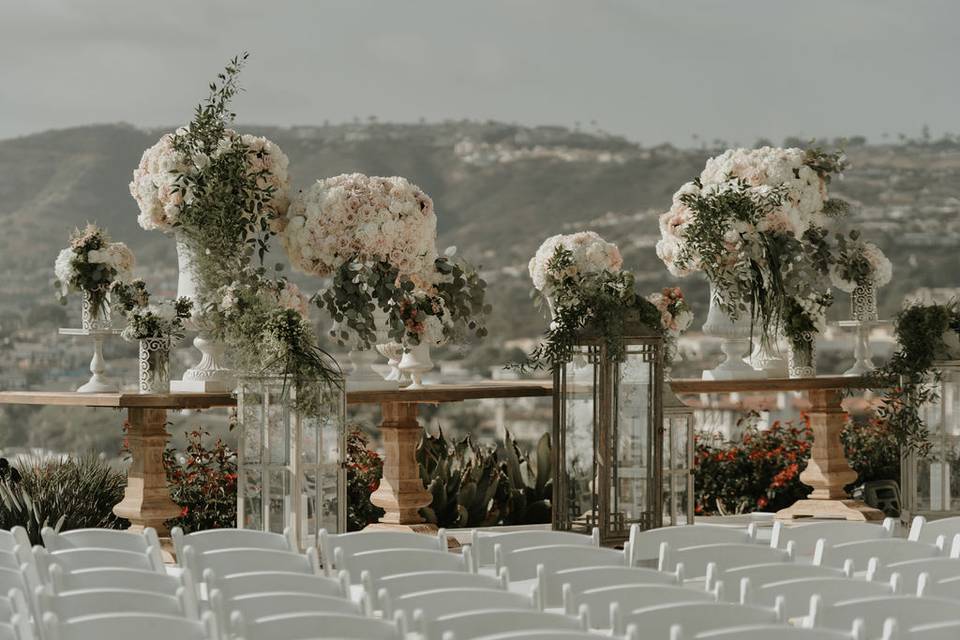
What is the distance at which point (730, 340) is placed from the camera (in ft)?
27.8

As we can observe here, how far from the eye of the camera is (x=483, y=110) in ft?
86.2

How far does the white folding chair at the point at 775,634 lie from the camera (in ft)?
9.43

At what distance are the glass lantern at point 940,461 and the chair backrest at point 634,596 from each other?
15.6ft

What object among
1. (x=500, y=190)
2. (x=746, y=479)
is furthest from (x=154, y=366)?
(x=500, y=190)

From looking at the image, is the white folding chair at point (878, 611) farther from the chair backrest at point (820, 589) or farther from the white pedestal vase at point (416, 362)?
the white pedestal vase at point (416, 362)

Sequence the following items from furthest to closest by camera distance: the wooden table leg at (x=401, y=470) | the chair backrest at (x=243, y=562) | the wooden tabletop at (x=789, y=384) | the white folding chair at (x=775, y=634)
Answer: the wooden tabletop at (x=789, y=384) < the wooden table leg at (x=401, y=470) < the chair backrest at (x=243, y=562) < the white folding chair at (x=775, y=634)

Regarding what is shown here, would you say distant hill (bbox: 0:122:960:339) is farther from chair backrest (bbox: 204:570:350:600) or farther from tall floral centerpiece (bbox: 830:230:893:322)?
chair backrest (bbox: 204:570:350:600)

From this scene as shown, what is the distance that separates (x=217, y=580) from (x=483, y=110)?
903 inches

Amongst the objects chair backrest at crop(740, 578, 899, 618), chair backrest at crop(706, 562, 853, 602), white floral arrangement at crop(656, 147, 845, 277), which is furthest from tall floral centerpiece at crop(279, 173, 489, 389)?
chair backrest at crop(740, 578, 899, 618)

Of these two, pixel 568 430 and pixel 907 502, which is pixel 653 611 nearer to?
pixel 568 430

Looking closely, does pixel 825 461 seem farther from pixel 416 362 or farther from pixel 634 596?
pixel 634 596

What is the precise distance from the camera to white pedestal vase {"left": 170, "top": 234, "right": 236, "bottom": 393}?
692 centimetres

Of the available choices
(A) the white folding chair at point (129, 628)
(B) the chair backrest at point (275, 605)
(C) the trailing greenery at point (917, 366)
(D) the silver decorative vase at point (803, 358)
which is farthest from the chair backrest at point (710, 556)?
(D) the silver decorative vase at point (803, 358)

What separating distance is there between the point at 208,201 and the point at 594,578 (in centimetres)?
350
